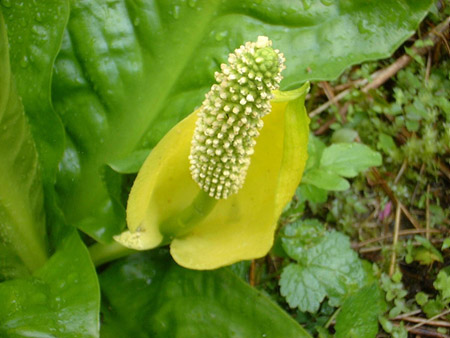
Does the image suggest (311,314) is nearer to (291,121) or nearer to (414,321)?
(414,321)

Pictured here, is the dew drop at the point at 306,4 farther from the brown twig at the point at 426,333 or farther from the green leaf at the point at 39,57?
the brown twig at the point at 426,333

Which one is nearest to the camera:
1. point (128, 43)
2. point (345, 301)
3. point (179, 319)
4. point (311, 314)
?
point (179, 319)

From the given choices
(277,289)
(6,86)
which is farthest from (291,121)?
(277,289)

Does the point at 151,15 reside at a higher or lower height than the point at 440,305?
higher

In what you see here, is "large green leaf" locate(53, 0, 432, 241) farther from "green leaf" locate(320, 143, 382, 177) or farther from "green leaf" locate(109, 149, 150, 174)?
"green leaf" locate(320, 143, 382, 177)

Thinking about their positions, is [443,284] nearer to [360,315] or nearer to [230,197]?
[360,315]

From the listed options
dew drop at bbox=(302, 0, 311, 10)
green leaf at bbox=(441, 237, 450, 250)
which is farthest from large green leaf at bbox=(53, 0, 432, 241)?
green leaf at bbox=(441, 237, 450, 250)

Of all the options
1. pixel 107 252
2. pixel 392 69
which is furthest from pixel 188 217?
pixel 392 69

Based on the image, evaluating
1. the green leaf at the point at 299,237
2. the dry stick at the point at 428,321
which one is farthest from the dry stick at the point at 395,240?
the green leaf at the point at 299,237
